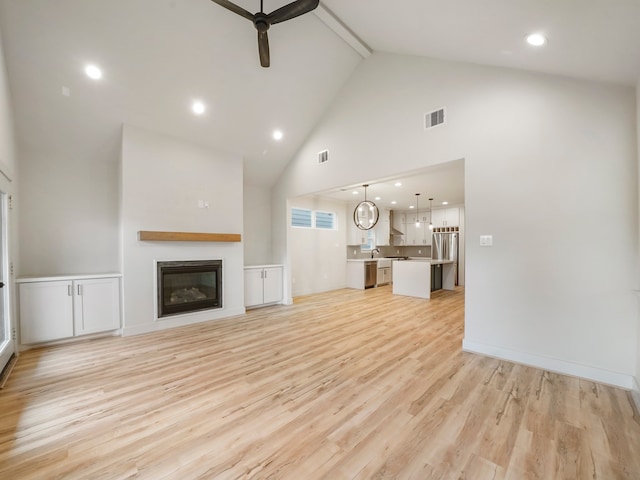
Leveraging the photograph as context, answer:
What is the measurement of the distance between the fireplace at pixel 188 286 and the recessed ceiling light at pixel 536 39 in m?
5.03

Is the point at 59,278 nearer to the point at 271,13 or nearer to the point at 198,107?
the point at 198,107

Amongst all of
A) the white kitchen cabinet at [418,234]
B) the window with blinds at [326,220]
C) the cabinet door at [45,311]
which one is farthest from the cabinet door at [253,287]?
the white kitchen cabinet at [418,234]

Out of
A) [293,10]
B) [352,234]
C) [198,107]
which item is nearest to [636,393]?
[293,10]

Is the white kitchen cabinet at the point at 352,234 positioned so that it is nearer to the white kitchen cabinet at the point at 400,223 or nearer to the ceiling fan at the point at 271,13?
the white kitchen cabinet at the point at 400,223

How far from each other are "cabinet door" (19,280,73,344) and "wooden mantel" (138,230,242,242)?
112 cm

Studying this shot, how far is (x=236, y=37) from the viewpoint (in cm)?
367

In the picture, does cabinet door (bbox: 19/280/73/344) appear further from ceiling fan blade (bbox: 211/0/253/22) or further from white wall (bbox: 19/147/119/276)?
ceiling fan blade (bbox: 211/0/253/22)

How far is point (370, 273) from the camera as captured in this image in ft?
28.0

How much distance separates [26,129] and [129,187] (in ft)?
4.93

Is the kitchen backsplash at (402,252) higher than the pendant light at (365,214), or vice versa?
the pendant light at (365,214)

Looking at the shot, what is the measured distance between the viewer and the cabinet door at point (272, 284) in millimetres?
5936

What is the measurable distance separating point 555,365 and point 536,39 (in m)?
3.16

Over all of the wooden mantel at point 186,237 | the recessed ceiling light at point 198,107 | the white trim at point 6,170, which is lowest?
the wooden mantel at point 186,237

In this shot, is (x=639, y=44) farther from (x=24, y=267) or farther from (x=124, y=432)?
(x=24, y=267)
